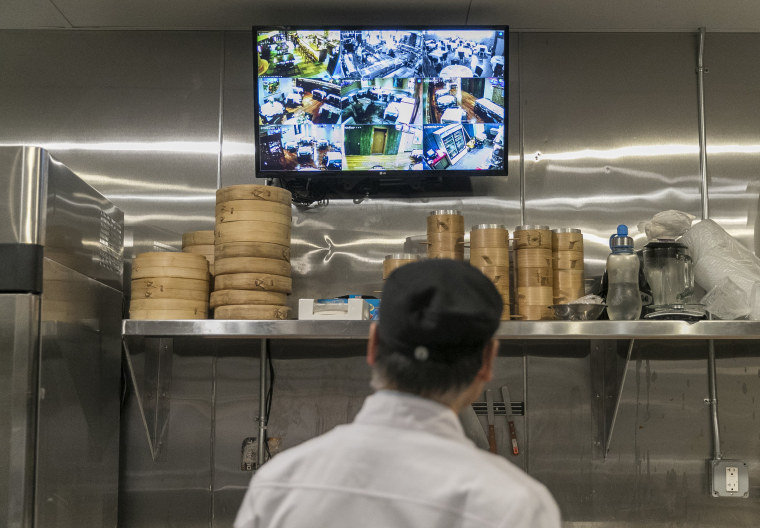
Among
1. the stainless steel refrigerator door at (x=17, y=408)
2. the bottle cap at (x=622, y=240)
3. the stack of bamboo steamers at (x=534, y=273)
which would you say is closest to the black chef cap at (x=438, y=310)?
the stainless steel refrigerator door at (x=17, y=408)

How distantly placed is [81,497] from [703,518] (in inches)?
88.1

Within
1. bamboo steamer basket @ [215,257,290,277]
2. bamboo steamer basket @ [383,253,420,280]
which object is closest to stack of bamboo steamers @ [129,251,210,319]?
bamboo steamer basket @ [215,257,290,277]

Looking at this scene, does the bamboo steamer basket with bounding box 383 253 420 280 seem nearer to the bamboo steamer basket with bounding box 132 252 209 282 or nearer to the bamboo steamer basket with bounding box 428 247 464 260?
the bamboo steamer basket with bounding box 428 247 464 260

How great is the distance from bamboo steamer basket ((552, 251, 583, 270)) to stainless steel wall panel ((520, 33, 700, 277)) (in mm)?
325

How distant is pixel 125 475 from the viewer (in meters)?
3.24

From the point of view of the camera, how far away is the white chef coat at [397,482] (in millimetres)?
1003

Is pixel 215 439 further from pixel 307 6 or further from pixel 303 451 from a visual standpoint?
pixel 303 451

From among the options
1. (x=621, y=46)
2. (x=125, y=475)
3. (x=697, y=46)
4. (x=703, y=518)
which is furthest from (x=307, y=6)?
(x=703, y=518)

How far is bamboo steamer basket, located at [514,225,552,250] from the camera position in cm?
300

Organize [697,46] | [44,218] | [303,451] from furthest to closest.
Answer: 1. [697,46]
2. [44,218]
3. [303,451]

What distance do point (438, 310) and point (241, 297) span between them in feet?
6.19

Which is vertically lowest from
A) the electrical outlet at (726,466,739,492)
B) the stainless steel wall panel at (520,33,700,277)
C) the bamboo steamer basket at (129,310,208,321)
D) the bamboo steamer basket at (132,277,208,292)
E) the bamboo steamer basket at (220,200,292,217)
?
the electrical outlet at (726,466,739,492)

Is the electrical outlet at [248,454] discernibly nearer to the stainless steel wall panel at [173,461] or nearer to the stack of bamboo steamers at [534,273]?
the stainless steel wall panel at [173,461]

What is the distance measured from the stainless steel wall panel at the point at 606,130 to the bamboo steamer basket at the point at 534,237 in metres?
0.36
